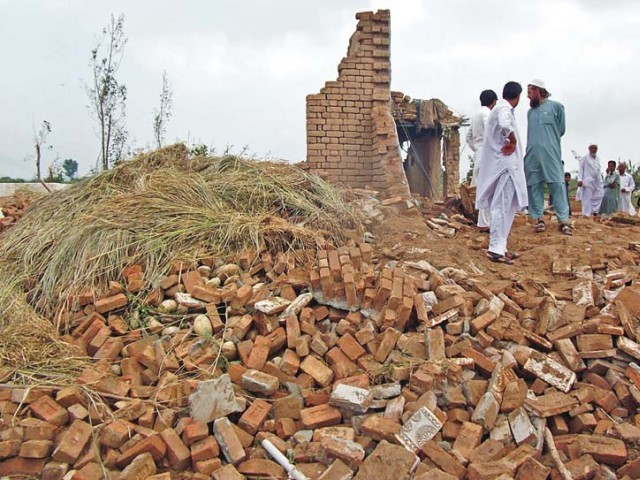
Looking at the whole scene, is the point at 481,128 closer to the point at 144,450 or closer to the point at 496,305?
the point at 496,305

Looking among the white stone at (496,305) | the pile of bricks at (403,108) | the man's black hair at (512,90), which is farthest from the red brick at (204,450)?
the pile of bricks at (403,108)

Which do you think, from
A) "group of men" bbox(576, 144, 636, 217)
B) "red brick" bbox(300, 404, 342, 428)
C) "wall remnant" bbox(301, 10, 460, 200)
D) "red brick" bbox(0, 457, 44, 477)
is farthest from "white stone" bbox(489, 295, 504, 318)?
"group of men" bbox(576, 144, 636, 217)

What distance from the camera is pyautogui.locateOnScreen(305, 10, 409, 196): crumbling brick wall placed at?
20.9ft

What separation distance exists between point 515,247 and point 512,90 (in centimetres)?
143

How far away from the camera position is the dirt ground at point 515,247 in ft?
13.4

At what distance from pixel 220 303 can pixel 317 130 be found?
359 cm

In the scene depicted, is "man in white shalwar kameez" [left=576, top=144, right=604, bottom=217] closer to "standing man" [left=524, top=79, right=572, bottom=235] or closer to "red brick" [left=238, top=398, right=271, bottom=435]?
"standing man" [left=524, top=79, right=572, bottom=235]

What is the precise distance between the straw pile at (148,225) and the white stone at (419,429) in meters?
1.85

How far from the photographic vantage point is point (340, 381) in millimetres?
2725

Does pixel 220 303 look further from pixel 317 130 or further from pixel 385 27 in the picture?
pixel 385 27

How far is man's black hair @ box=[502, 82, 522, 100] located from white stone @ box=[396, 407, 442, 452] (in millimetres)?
3162

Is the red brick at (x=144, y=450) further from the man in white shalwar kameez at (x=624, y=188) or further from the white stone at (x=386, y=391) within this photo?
the man in white shalwar kameez at (x=624, y=188)

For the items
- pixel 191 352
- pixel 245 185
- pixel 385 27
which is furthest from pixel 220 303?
pixel 385 27

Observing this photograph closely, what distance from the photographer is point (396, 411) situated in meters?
2.52
